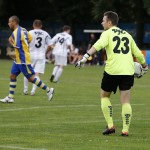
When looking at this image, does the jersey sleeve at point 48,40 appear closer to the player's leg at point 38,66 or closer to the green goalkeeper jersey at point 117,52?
the player's leg at point 38,66

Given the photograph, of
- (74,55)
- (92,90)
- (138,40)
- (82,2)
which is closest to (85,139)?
(92,90)

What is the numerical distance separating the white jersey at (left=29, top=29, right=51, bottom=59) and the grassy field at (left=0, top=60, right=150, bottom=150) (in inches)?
51.5

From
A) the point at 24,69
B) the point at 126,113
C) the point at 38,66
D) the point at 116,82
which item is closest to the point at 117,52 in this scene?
the point at 116,82

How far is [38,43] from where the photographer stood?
69.6 ft

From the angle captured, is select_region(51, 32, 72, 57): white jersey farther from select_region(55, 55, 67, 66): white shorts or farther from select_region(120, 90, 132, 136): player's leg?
select_region(120, 90, 132, 136): player's leg

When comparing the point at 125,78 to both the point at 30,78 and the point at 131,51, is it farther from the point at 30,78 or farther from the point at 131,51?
the point at 30,78

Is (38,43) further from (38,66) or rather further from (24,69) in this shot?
(24,69)

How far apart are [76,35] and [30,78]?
4373 centimetres

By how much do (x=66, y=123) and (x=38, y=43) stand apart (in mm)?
8557

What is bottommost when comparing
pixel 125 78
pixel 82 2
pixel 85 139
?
pixel 85 139

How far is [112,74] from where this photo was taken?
1134 cm

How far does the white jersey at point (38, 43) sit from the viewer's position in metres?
21.1

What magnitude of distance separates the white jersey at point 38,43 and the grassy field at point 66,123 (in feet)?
4.29

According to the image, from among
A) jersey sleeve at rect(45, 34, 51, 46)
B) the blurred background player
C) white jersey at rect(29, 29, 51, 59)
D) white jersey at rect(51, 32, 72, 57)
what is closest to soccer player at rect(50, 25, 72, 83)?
white jersey at rect(51, 32, 72, 57)
